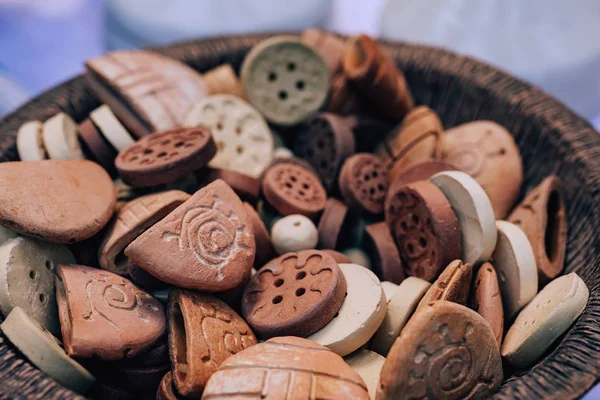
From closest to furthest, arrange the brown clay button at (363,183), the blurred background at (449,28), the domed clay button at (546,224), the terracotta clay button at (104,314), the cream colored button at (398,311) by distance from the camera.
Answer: the terracotta clay button at (104,314) → the cream colored button at (398,311) → the domed clay button at (546,224) → the brown clay button at (363,183) → the blurred background at (449,28)

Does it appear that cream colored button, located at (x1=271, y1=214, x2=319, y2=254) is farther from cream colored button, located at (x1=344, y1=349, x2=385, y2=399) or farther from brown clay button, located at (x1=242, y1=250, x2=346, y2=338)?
cream colored button, located at (x1=344, y1=349, x2=385, y2=399)

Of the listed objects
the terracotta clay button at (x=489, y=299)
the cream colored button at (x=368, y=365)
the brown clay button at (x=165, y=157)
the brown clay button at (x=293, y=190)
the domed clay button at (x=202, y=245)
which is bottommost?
the cream colored button at (x=368, y=365)

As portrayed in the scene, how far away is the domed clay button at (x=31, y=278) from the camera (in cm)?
108

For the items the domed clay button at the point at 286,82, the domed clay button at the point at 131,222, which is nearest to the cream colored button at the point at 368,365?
the domed clay button at the point at 131,222

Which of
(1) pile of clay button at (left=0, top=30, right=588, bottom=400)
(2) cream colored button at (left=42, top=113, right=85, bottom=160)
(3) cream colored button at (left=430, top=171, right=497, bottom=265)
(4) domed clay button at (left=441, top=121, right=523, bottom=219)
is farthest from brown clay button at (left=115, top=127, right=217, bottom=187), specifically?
(4) domed clay button at (left=441, top=121, right=523, bottom=219)

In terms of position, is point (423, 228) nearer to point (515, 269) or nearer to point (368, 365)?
point (515, 269)

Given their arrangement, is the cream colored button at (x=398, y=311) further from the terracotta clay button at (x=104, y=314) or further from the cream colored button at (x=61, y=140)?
the cream colored button at (x=61, y=140)

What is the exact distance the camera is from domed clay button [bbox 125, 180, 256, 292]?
1.07 m

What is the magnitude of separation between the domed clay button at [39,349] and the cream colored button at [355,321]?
0.44 metres

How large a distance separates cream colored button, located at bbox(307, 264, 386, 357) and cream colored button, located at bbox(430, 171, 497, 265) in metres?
0.23

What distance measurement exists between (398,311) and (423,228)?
0.20 m

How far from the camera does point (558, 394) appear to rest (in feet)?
3.02

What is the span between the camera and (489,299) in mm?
1131

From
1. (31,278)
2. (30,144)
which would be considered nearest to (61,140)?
(30,144)
